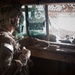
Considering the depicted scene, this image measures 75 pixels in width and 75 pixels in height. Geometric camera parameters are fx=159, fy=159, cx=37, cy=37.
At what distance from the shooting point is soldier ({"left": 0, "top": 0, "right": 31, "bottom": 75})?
1546 mm

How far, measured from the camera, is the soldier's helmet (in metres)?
1.82

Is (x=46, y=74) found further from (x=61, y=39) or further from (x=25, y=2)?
(x=25, y=2)

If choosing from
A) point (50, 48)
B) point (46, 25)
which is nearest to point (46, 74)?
point (50, 48)

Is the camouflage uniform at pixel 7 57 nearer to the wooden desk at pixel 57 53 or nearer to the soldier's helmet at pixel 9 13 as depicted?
the soldier's helmet at pixel 9 13

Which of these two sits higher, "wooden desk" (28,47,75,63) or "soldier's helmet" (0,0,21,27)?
"soldier's helmet" (0,0,21,27)

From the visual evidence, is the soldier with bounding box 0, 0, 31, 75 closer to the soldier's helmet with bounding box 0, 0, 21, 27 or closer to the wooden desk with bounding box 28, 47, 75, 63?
the soldier's helmet with bounding box 0, 0, 21, 27

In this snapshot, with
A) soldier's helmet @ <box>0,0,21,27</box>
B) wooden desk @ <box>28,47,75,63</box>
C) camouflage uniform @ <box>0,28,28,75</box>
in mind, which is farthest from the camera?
wooden desk @ <box>28,47,75,63</box>

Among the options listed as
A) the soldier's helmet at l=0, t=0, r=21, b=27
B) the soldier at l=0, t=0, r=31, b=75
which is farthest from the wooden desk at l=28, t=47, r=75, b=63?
the soldier's helmet at l=0, t=0, r=21, b=27

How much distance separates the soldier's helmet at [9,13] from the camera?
1820mm

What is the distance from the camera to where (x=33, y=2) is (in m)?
2.41

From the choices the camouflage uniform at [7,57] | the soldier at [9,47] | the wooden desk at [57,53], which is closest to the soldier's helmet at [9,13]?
the soldier at [9,47]

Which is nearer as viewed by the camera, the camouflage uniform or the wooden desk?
the camouflage uniform

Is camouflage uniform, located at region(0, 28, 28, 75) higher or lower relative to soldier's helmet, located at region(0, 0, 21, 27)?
lower

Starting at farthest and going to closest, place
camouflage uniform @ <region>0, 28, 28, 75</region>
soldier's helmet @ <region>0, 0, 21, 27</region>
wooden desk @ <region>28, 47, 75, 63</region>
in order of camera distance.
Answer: wooden desk @ <region>28, 47, 75, 63</region> → soldier's helmet @ <region>0, 0, 21, 27</region> → camouflage uniform @ <region>0, 28, 28, 75</region>
